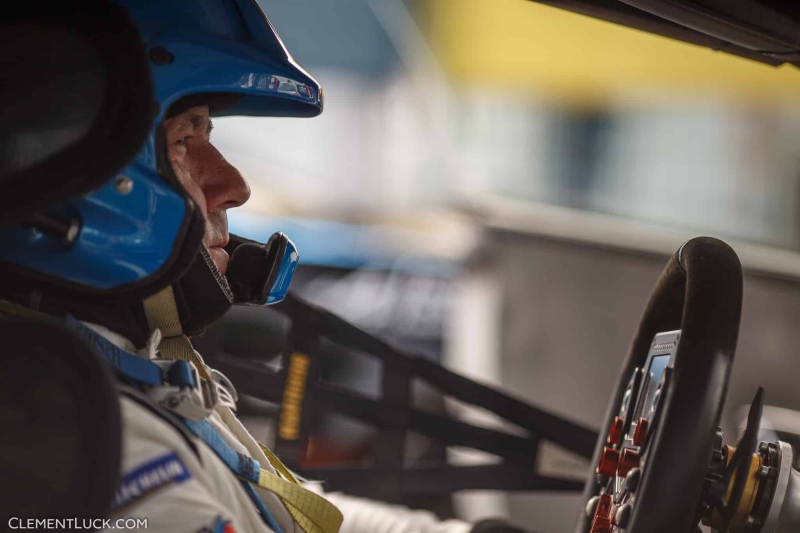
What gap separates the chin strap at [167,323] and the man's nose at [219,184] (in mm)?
176

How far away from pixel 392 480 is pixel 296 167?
233 cm

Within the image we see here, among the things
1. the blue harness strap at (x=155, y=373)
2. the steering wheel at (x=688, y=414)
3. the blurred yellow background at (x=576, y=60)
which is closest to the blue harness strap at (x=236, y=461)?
the blue harness strap at (x=155, y=373)

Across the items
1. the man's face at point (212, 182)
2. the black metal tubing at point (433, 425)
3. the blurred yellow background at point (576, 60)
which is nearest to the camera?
the man's face at point (212, 182)

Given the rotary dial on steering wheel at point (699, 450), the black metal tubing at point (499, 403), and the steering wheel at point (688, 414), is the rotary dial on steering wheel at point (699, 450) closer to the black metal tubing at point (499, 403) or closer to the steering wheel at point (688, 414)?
the steering wheel at point (688, 414)

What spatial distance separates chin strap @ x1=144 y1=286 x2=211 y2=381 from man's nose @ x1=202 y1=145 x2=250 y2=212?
0.58 feet

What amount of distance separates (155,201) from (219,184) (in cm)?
27

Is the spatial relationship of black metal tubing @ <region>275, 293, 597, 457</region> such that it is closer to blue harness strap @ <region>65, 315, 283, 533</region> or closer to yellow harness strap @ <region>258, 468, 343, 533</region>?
yellow harness strap @ <region>258, 468, 343, 533</region>

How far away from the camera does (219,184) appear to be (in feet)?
3.34

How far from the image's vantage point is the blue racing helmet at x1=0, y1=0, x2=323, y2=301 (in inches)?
28.0

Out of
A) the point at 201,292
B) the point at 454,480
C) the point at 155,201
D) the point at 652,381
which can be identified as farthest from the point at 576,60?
the point at 155,201

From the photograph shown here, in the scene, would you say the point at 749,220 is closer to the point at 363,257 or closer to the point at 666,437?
the point at 363,257

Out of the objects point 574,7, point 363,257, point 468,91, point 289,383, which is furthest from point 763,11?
point 363,257

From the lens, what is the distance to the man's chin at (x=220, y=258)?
3.32ft

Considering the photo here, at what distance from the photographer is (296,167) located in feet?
12.6
